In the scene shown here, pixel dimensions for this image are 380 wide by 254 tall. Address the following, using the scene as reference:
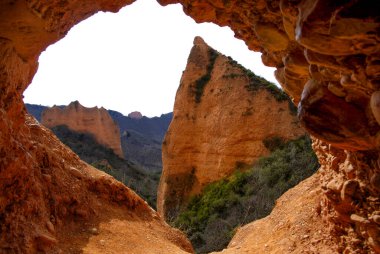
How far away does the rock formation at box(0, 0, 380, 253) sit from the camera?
2.73 m

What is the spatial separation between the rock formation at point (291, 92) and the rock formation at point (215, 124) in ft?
39.6

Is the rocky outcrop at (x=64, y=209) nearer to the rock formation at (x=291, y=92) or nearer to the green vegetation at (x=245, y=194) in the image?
the rock formation at (x=291, y=92)

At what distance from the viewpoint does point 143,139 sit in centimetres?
6259

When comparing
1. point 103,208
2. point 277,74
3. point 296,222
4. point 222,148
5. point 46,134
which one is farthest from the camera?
point 222,148

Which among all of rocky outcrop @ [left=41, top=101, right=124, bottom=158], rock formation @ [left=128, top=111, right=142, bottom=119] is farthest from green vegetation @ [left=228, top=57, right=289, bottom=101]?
rock formation @ [left=128, top=111, right=142, bottom=119]

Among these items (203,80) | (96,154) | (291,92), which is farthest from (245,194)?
(96,154)

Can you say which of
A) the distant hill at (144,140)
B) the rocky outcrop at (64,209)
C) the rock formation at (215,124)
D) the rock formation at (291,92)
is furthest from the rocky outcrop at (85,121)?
the rock formation at (291,92)

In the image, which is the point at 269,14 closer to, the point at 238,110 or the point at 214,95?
the point at 238,110

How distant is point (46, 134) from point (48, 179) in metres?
2.25

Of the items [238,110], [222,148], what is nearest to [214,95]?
[238,110]

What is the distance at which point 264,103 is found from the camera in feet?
67.5

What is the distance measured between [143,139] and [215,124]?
139ft

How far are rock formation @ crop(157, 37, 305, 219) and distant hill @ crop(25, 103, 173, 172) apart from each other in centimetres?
2674

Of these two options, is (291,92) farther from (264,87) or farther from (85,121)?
(85,121)
